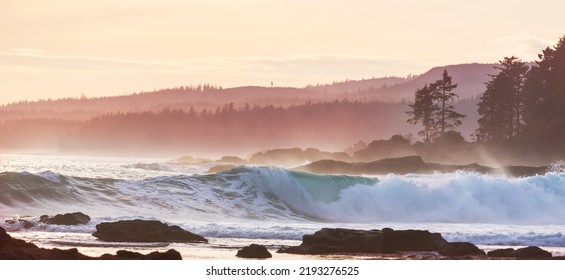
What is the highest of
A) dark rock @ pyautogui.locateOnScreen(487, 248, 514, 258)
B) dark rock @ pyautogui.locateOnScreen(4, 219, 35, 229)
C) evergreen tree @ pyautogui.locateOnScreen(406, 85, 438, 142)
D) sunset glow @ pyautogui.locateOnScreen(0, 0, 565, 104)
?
sunset glow @ pyautogui.locateOnScreen(0, 0, 565, 104)

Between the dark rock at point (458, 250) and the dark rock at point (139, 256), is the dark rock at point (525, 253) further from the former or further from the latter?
the dark rock at point (139, 256)

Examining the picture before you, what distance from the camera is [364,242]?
92.8 ft

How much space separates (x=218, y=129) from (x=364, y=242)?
95.7 m

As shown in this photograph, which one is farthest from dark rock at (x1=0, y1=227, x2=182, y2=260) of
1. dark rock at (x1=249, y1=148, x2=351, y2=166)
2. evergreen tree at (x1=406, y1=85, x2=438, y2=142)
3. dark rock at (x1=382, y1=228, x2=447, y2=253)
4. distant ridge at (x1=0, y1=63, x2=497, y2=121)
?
distant ridge at (x1=0, y1=63, x2=497, y2=121)

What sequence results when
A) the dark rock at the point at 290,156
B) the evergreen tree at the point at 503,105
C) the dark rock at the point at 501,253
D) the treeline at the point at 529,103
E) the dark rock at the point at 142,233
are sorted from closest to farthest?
the dark rock at the point at 501,253 < the dark rock at the point at 142,233 < the treeline at the point at 529,103 < the evergreen tree at the point at 503,105 < the dark rock at the point at 290,156

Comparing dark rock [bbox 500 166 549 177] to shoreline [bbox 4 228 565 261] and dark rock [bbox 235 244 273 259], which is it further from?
dark rock [bbox 235 244 273 259]

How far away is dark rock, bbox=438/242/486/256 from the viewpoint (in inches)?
1080

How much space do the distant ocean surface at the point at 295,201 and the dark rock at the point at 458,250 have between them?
5.82m

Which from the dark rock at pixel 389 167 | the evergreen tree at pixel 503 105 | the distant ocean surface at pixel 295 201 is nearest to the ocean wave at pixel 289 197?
the distant ocean surface at pixel 295 201

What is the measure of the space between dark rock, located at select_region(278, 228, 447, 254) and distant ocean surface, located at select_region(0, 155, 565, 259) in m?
4.87

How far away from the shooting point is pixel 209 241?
30828mm

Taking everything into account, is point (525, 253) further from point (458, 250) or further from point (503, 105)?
point (503, 105)

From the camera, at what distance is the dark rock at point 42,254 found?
23688 mm

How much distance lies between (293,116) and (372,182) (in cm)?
6704
